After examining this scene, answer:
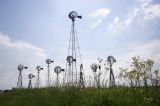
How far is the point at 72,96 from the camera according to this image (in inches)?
499

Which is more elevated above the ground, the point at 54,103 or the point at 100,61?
the point at 100,61

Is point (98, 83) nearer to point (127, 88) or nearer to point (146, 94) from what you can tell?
point (127, 88)

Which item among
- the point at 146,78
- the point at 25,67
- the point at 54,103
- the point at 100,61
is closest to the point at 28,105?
the point at 54,103

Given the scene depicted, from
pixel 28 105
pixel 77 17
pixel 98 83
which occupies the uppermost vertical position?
pixel 77 17

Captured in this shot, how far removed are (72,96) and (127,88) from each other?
2.47 metres

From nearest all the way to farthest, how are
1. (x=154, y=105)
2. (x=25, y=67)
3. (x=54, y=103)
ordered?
(x=154, y=105) < (x=54, y=103) < (x=25, y=67)

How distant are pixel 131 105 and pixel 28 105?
4.55 meters

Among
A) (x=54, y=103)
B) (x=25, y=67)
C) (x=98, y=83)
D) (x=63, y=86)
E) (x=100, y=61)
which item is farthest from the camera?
(x=25, y=67)

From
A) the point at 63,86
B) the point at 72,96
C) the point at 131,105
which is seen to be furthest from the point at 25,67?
the point at 131,105

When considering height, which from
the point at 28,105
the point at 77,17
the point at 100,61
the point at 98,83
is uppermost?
the point at 77,17

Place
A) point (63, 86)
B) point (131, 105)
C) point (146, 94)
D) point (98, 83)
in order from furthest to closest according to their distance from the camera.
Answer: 1. point (63, 86)
2. point (98, 83)
3. point (146, 94)
4. point (131, 105)

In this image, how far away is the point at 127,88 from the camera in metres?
12.9

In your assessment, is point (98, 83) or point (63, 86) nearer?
point (98, 83)

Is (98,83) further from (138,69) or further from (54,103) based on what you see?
(138,69)
